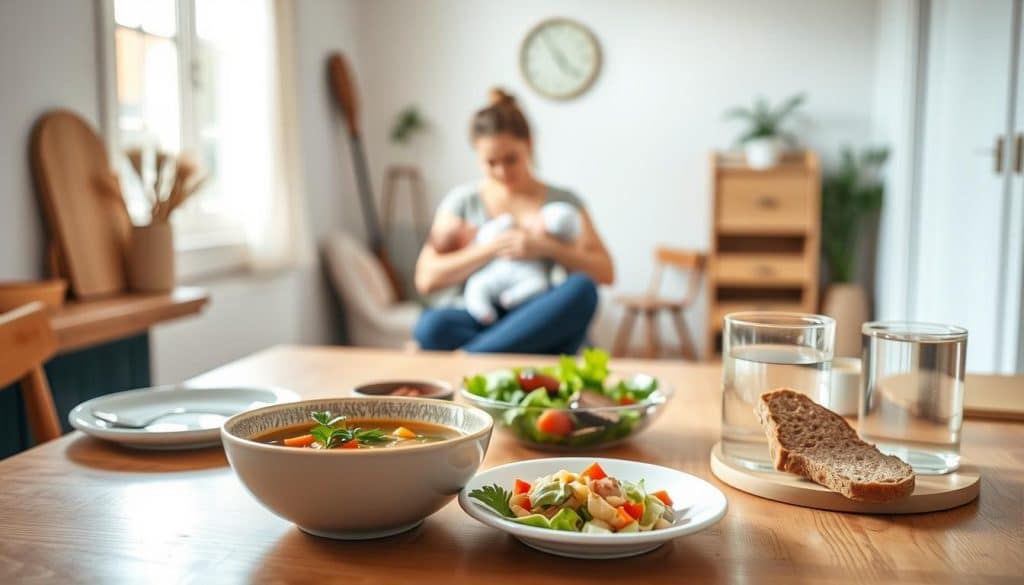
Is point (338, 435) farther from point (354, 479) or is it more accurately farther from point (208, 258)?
point (208, 258)

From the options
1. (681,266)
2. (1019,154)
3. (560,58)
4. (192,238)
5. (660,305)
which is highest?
(560,58)

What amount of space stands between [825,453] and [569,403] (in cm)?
33

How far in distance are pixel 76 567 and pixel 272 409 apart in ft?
0.66

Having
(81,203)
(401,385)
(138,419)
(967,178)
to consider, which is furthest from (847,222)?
(138,419)

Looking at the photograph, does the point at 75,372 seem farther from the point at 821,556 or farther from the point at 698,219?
the point at 698,219

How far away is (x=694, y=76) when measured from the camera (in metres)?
5.07

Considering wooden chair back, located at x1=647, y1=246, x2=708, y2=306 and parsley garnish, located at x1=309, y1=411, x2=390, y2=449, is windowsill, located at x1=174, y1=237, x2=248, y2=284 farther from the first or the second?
parsley garnish, located at x1=309, y1=411, x2=390, y2=449

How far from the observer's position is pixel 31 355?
1.36 m

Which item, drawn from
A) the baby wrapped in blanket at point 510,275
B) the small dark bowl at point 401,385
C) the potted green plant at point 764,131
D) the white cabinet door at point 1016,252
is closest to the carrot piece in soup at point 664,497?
the small dark bowl at point 401,385

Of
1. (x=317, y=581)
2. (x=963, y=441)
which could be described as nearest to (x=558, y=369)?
(x=963, y=441)

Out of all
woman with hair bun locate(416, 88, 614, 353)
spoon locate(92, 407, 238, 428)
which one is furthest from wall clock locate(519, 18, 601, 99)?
spoon locate(92, 407, 238, 428)

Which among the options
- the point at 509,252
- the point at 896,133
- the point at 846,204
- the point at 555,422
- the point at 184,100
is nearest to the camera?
the point at 555,422

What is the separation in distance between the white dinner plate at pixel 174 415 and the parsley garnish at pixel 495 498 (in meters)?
Answer: 0.37

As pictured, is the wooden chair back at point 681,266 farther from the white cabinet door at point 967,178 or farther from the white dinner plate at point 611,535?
the white dinner plate at point 611,535
